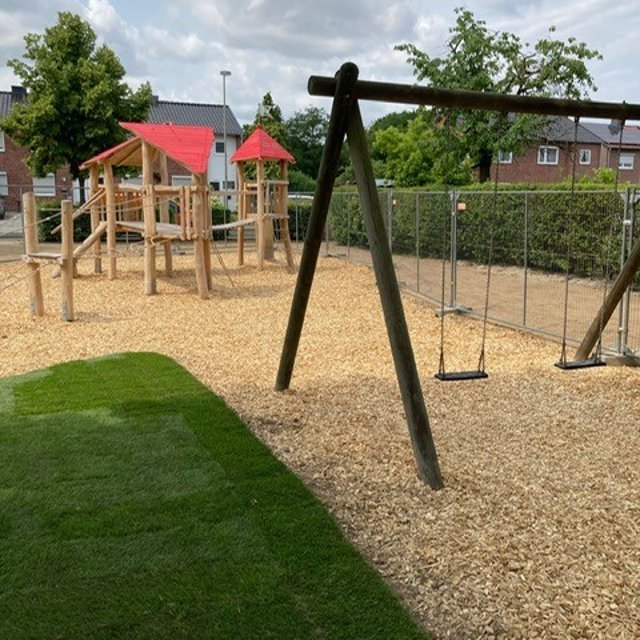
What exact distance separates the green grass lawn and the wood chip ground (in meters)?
0.22

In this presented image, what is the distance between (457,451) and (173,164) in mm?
43119

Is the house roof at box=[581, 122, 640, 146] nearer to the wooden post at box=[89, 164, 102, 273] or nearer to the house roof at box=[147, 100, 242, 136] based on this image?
the house roof at box=[147, 100, 242, 136]

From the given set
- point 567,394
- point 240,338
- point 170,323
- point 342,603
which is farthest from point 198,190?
point 342,603

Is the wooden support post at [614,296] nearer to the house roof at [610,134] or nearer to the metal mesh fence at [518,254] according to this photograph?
the metal mesh fence at [518,254]

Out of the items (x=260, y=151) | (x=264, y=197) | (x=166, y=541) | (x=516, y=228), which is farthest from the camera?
(x=260, y=151)

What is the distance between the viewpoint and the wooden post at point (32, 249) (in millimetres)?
9031

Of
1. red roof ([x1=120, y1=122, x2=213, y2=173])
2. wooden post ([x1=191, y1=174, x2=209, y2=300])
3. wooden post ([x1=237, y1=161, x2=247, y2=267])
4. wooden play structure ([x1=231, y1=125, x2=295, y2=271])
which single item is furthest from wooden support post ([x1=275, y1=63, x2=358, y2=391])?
wooden post ([x1=237, y1=161, x2=247, y2=267])

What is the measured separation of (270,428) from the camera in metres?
4.68

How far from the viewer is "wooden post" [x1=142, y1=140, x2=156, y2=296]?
11.0 meters

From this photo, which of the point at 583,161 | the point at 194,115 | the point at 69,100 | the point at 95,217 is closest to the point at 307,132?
the point at 194,115

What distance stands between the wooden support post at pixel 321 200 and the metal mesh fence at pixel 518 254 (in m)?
4.19

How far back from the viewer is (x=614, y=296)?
600 cm

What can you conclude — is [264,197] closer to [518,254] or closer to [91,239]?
[91,239]

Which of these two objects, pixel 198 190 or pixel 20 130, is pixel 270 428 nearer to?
pixel 198 190
